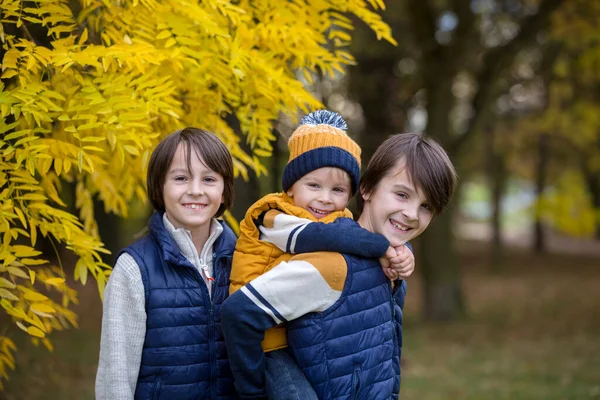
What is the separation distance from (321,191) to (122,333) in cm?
93

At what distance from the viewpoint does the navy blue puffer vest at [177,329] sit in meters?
2.72

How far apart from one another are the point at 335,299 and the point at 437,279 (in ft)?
32.9

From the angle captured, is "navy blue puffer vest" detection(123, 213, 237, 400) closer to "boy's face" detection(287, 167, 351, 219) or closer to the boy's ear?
"boy's face" detection(287, 167, 351, 219)

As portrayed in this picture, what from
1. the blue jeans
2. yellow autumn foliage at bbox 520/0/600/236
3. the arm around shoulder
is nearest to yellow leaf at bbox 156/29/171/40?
the arm around shoulder

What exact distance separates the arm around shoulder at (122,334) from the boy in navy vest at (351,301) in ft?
1.27

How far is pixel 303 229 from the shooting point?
2.57 meters

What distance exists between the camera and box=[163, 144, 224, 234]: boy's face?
9.25 feet

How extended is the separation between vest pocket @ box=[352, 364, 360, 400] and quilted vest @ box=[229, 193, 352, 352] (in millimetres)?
286

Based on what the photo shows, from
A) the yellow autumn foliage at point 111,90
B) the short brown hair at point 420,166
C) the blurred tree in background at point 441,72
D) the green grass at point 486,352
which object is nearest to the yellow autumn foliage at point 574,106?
the blurred tree in background at point 441,72

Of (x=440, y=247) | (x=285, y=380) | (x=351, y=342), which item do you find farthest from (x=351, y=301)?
(x=440, y=247)

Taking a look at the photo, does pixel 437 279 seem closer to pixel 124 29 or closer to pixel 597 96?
pixel 597 96

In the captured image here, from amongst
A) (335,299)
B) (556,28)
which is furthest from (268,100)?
(556,28)

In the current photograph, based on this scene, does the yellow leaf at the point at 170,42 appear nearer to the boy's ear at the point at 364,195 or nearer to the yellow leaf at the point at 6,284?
the boy's ear at the point at 364,195

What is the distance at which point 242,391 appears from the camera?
2645 mm
